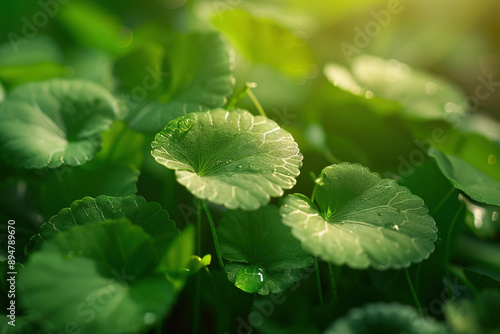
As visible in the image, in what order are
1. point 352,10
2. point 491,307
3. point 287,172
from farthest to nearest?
point 352,10, point 287,172, point 491,307

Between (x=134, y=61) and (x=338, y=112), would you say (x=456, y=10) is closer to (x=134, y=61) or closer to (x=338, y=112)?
(x=338, y=112)

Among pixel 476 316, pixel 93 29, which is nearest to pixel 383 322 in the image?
pixel 476 316

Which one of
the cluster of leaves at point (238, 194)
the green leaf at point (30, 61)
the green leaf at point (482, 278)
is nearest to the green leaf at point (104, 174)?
the cluster of leaves at point (238, 194)

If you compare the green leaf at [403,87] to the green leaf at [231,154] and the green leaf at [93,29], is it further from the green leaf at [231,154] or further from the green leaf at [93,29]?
the green leaf at [93,29]

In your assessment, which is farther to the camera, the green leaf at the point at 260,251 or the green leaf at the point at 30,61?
the green leaf at the point at 30,61

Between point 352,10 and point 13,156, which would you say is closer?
point 13,156

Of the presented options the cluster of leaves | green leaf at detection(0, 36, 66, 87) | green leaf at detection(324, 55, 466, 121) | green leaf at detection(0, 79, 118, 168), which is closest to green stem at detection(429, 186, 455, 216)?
the cluster of leaves

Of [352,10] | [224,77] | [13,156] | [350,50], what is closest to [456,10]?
[352,10]
